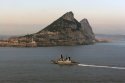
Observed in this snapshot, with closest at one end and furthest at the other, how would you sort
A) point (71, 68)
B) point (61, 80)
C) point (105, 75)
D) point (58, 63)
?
point (61, 80)
point (105, 75)
point (71, 68)
point (58, 63)

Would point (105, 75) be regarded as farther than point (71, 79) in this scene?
Yes

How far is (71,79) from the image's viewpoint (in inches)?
4274

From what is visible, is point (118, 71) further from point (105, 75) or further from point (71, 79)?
point (71, 79)

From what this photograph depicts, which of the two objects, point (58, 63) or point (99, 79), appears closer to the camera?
point (99, 79)

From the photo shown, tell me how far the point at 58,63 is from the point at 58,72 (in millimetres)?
25104

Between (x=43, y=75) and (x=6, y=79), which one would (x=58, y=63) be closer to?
(x=43, y=75)

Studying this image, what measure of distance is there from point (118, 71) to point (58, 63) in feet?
100

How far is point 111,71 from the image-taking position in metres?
126

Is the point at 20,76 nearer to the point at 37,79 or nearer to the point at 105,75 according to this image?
the point at 37,79

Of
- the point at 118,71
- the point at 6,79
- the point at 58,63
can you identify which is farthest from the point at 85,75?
the point at 58,63

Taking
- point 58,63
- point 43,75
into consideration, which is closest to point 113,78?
point 43,75

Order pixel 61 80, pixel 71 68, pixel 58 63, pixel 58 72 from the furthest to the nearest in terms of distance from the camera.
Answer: pixel 58 63, pixel 71 68, pixel 58 72, pixel 61 80

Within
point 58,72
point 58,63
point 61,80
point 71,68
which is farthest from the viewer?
point 58,63

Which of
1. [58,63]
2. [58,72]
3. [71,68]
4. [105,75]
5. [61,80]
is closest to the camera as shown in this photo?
[61,80]
